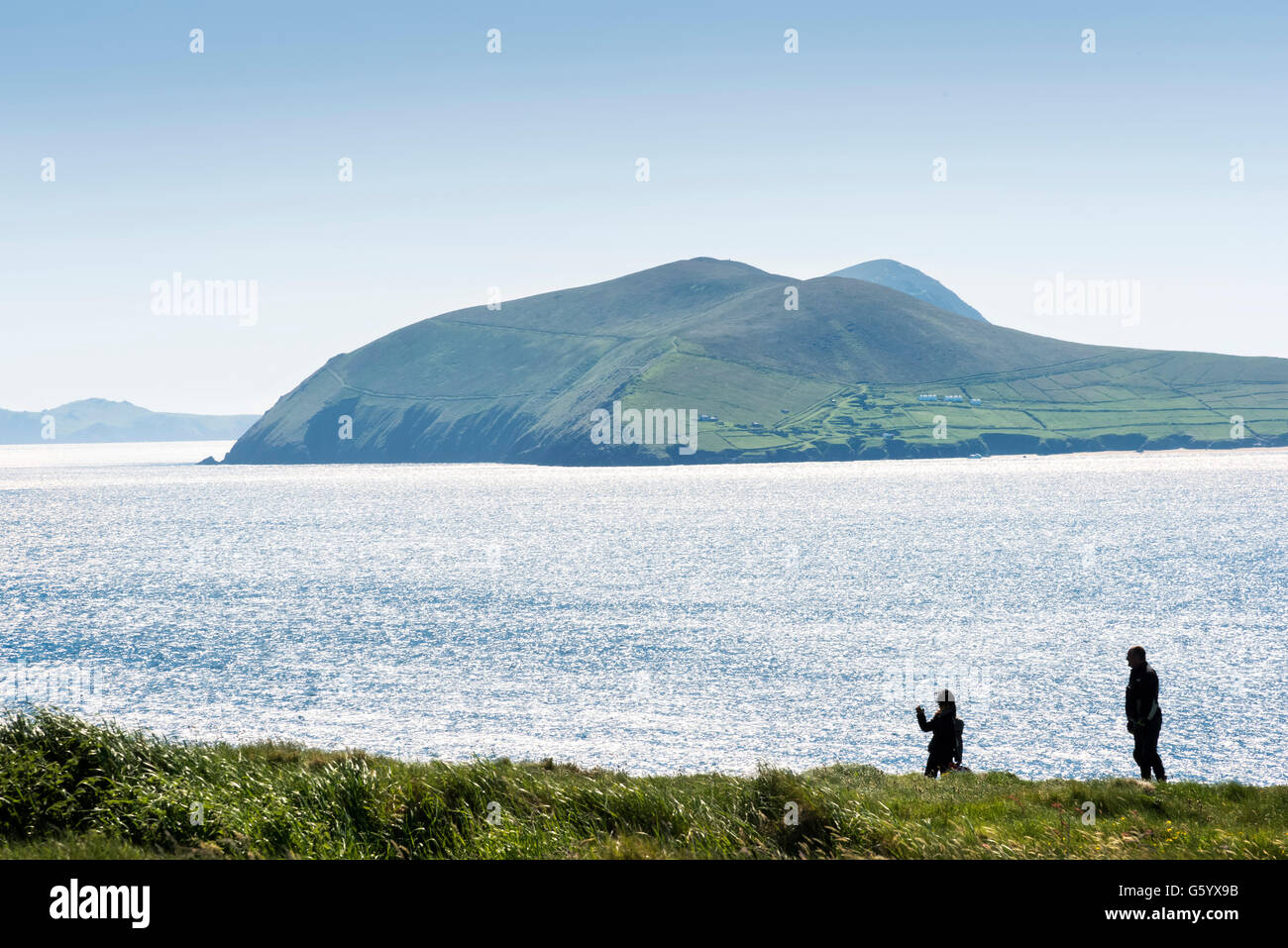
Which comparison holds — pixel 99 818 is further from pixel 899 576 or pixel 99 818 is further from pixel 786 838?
pixel 899 576

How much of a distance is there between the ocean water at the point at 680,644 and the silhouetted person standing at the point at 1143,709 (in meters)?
22.1

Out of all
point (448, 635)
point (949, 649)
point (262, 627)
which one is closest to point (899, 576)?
point (949, 649)

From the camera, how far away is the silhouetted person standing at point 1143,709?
60.6 ft

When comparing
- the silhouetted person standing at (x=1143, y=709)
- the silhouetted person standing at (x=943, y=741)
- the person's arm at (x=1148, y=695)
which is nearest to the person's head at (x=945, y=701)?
the silhouetted person standing at (x=943, y=741)

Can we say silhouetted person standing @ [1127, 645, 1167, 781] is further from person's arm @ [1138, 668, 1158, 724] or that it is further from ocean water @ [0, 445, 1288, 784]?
ocean water @ [0, 445, 1288, 784]

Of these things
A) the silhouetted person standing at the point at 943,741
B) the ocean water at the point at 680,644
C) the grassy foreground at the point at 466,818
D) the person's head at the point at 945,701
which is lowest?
the ocean water at the point at 680,644

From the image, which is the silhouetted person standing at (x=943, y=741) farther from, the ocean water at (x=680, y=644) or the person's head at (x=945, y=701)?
the ocean water at (x=680, y=644)

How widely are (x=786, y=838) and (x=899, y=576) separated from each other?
97.4 m

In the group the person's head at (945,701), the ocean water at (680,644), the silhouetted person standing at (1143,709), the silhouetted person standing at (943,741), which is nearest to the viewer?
the silhouetted person standing at (1143,709)

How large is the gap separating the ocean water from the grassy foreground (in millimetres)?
26689

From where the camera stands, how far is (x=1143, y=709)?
18.7 metres

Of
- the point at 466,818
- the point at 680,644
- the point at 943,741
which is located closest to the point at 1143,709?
the point at 943,741
